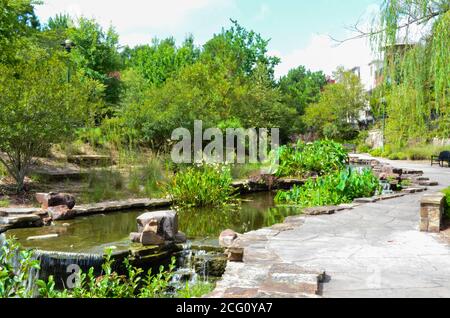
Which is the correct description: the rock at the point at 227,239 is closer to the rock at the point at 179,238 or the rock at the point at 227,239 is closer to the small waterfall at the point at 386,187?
the rock at the point at 179,238

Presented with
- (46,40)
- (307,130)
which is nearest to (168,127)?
(46,40)

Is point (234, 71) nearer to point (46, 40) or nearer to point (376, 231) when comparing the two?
point (46, 40)

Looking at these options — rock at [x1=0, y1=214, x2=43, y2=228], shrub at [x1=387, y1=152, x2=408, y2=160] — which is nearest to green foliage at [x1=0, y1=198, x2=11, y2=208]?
rock at [x1=0, y1=214, x2=43, y2=228]

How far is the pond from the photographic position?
7105 millimetres

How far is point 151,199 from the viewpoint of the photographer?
11242 mm

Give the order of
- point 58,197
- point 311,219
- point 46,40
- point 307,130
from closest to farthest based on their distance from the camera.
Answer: point 311,219
point 58,197
point 46,40
point 307,130

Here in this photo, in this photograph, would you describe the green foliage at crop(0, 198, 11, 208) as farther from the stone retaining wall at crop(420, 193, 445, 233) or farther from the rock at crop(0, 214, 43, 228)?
the stone retaining wall at crop(420, 193, 445, 233)

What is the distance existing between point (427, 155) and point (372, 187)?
1558 cm

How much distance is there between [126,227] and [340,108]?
33.9 meters

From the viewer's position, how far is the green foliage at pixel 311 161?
15.2 meters

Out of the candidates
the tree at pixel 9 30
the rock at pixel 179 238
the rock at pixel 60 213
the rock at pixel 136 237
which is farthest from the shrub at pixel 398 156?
the rock at pixel 136 237

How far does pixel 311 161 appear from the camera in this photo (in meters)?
15.2

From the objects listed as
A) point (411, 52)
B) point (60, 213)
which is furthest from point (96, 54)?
point (411, 52)

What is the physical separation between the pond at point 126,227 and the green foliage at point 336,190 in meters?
0.48
